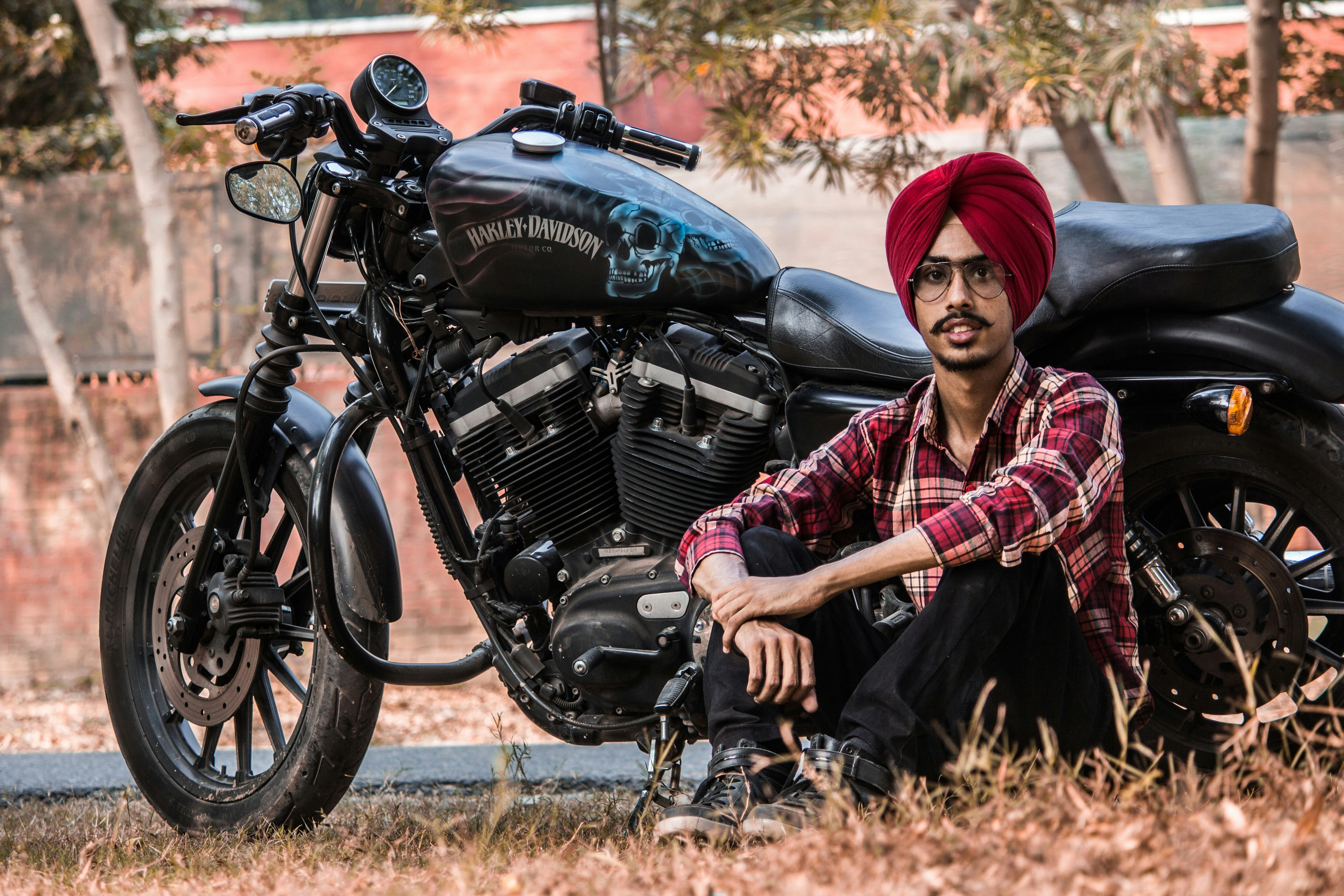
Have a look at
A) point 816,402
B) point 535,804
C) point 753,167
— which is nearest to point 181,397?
point 753,167

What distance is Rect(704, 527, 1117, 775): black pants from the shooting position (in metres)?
2.03

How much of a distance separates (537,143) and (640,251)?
0.33 m

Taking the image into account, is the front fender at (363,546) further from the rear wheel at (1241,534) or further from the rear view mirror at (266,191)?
the rear wheel at (1241,534)

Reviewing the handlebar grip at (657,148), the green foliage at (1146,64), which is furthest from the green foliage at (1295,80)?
the handlebar grip at (657,148)

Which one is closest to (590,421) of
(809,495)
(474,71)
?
(809,495)

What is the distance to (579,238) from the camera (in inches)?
102

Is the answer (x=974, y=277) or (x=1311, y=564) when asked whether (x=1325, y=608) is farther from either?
(x=974, y=277)

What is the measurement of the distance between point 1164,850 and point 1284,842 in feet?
0.45

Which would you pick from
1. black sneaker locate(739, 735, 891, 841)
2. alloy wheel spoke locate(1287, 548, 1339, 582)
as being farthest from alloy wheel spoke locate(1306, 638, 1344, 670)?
black sneaker locate(739, 735, 891, 841)

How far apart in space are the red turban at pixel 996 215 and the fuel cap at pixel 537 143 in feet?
2.53

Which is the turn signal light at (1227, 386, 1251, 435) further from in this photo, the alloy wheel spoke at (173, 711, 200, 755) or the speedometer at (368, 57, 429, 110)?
the alloy wheel spoke at (173, 711, 200, 755)

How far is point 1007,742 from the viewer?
2.14 m

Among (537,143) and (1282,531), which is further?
(537,143)

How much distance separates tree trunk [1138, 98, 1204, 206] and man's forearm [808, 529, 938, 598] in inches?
153
